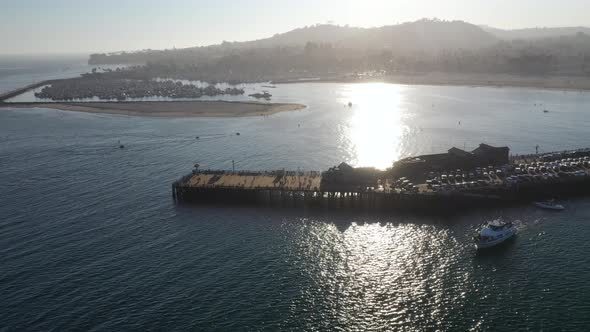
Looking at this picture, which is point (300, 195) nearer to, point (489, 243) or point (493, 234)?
point (489, 243)

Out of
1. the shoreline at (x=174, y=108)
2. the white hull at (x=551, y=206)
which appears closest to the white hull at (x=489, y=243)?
the white hull at (x=551, y=206)

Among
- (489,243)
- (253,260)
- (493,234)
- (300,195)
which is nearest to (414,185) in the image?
(493,234)

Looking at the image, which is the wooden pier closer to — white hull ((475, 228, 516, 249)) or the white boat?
the white boat

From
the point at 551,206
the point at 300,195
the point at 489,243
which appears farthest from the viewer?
the point at 300,195

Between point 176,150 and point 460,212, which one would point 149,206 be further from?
point 460,212

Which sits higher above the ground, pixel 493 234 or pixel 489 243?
pixel 493 234

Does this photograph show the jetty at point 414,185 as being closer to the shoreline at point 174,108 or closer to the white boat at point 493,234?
the white boat at point 493,234

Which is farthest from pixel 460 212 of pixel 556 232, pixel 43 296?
pixel 43 296
